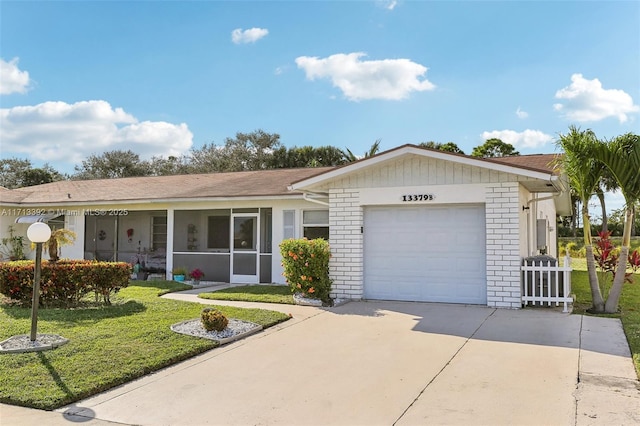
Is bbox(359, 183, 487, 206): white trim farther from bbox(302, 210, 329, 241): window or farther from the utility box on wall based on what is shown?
the utility box on wall

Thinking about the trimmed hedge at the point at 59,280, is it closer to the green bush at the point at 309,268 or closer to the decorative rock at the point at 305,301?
the green bush at the point at 309,268

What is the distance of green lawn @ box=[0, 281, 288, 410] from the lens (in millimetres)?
5000

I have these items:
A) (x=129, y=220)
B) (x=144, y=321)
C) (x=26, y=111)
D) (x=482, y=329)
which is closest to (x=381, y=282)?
(x=482, y=329)

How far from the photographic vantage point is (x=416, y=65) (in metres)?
14.8

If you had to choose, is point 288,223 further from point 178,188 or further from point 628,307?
point 628,307

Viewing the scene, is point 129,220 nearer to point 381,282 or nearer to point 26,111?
point 26,111

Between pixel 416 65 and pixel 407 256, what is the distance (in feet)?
22.2

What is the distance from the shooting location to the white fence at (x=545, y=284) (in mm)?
9750

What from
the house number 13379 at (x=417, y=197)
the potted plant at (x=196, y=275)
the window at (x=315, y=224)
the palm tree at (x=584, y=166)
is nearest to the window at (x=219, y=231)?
the potted plant at (x=196, y=275)

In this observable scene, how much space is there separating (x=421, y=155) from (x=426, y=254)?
2.26 metres

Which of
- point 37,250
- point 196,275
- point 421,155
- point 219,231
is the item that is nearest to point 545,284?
point 421,155

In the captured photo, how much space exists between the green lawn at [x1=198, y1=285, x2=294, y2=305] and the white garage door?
2.09m

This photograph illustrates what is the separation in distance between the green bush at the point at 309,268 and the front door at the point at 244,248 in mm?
3904

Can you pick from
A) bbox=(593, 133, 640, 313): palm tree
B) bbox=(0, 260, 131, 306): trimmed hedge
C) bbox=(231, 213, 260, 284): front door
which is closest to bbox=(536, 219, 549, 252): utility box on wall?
bbox=(593, 133, 640, 313): palm tree
